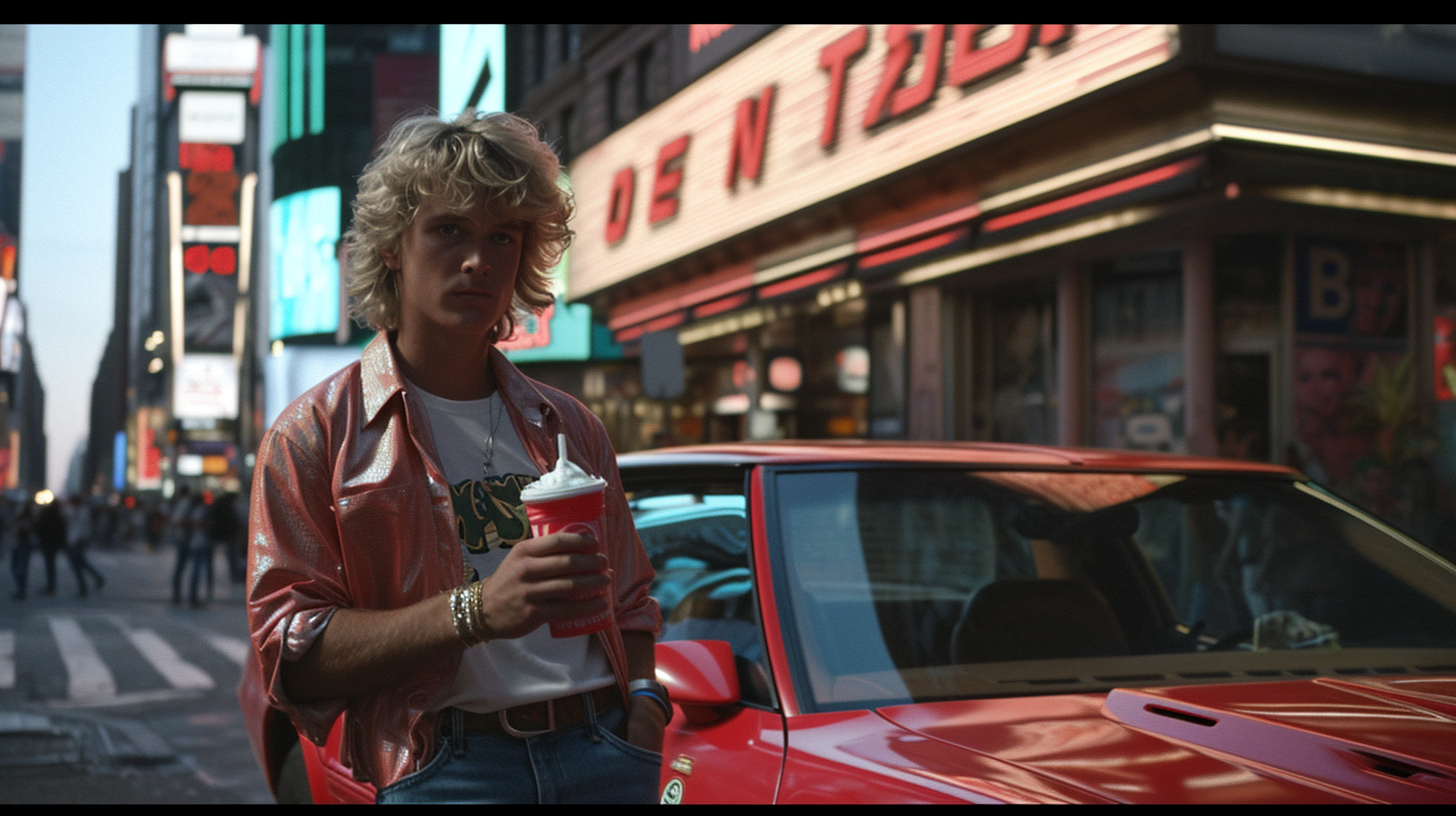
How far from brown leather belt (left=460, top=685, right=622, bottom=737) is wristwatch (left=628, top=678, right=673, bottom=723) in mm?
104

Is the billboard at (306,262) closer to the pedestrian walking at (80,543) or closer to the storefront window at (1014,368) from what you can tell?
the pedestrian walking at (80,543)

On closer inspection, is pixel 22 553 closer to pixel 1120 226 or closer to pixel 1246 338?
pixel 1120 226

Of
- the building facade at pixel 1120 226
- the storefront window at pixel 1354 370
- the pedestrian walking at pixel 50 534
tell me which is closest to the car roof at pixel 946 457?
the building facade at pixel 1120 226

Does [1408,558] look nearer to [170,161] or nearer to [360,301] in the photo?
[360,301]

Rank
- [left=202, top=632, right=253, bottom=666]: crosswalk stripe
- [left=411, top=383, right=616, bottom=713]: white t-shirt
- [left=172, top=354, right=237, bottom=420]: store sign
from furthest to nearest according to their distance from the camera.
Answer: [left=172, top=354, right=237, bottom=420]: store sign < [left=202, top=632, right=253, bottom=666]: crosswalk stripe < [left=411, top=383, right=616, bottom=713]: white t-shirt

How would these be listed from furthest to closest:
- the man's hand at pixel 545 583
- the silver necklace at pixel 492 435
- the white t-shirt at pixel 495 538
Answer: the silver necklace at pixel 492 435 → the white t-shirt at pixel 495 538 → the man's hand at pixel 545 583

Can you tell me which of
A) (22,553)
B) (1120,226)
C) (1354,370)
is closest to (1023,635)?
(1120,226)

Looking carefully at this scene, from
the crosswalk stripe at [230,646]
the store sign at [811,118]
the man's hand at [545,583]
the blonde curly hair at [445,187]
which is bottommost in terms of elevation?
the crosswalk stripe at [230,646]

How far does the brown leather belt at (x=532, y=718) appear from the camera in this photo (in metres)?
1.75

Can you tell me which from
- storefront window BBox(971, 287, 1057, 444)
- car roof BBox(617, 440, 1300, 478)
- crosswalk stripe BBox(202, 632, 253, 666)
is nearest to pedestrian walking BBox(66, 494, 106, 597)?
crosswalk stripe BBox(202, 632, 253, 666)

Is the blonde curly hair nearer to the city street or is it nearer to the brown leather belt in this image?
the brown leather belt

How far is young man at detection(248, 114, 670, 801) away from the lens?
1620 mm

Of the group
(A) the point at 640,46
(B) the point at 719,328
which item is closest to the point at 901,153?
(B) the point at 719,328

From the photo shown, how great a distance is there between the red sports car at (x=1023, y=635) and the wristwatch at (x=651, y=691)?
1.16 feet
